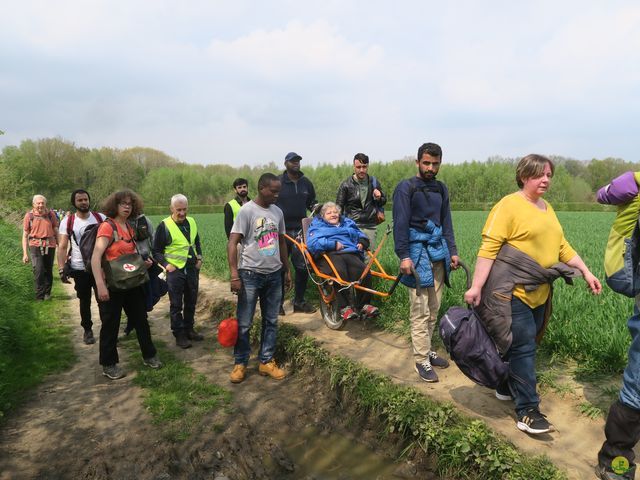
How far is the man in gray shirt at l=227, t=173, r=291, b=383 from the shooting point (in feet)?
13.6

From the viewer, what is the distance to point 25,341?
5.33 meters

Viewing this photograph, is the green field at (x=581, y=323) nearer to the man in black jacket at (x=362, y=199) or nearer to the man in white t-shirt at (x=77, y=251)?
the man in black jacket at (x=362, y=199)

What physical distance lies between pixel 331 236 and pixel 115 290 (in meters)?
2.65

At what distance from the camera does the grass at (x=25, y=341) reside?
4180mm

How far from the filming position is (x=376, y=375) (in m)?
4.05

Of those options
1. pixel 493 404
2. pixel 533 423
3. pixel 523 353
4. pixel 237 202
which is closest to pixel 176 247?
pixel 237 202

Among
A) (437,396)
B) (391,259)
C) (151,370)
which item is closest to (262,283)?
(151,370)

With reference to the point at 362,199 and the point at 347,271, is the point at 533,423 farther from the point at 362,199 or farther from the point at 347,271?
the point at 362,199

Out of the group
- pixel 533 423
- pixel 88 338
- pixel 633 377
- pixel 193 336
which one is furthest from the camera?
pixel 193 336

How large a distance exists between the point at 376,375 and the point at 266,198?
82.1 inches

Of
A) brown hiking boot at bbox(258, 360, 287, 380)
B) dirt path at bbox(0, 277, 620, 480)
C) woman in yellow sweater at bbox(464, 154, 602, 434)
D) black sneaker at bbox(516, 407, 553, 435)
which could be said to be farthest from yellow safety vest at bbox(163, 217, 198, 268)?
black sneaker at bbox(516, 407, 553, 435)

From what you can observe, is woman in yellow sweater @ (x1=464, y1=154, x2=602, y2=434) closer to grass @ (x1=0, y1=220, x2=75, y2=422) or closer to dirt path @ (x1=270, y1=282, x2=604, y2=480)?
dirt path @ (x1=270, y1=282, x2=604, y2=480)

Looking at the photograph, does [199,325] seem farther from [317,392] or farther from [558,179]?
[558,179]

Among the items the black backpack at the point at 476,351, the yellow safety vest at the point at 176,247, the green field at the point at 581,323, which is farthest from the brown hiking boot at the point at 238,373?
the black backpack at the point at 476,351
